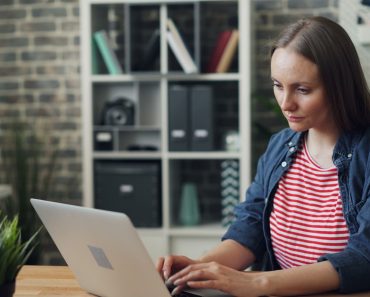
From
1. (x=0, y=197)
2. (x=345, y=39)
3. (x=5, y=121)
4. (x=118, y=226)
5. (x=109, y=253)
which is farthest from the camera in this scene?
(x=5, y=121)

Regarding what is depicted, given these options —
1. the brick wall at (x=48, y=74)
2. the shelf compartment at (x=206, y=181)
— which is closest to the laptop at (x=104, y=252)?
the shelf compartment at (x=206, y=181)

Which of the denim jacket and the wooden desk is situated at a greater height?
the denim jacket

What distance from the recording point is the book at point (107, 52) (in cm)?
412

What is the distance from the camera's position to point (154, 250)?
4105 mm

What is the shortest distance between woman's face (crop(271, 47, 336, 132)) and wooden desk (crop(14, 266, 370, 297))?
439mm

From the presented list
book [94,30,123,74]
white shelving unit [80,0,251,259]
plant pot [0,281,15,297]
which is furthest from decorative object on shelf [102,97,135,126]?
plant pot [0,281,15,297]

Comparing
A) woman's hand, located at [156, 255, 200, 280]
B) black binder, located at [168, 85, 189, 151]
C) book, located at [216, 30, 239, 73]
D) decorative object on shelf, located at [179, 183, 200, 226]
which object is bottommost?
decorative object on shelf, located at [179, 183, 200, 226]

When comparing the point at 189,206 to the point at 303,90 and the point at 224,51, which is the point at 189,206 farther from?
the point at 303,90

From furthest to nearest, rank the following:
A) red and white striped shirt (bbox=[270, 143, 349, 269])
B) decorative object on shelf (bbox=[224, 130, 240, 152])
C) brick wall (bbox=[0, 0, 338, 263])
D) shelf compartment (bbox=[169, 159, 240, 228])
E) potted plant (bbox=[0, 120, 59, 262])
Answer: brick wall (bbox=[0, 0, 338, 263]) < shelf compartment (bbox=[169, 159, 240, 228]) < potted plant (bbox=[0, 120, 59, 262]) < decorative object on shelf (bbox=[224, 130, 240, 152]) < red and white striped shirt (bbox=[270, 143, 349, 269])

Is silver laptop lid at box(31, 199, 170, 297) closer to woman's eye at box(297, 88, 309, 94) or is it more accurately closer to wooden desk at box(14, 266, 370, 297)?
wooden desk at box(14, 266, 370, 297)

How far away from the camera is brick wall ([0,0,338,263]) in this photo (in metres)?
4.53

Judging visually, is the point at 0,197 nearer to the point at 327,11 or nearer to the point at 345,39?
the point at 327,11

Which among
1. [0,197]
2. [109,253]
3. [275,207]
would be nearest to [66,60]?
[0,197]

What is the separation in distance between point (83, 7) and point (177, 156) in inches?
37.9
